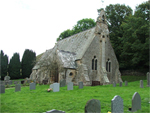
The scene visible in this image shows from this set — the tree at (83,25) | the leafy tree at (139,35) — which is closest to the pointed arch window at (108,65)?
the leafy tree at (139,35)

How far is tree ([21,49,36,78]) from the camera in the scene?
45.6 m

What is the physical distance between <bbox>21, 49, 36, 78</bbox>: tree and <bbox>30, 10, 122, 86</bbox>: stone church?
18034 millimetres

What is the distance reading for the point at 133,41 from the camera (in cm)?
3095

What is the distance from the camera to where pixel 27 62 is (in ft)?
153

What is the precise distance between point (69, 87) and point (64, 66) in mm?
7057

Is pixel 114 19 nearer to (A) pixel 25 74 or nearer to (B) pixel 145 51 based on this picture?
(B) pixel 145 51

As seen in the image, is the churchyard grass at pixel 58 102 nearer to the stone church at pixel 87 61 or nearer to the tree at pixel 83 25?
the stone church at pixel 87 61

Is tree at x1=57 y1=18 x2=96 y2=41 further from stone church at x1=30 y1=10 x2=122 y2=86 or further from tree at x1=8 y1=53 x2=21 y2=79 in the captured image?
tree at x1=8 y1=53 x2=21 y2=79

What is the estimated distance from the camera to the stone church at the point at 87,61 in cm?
2228

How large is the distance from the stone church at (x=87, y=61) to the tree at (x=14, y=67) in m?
17.8

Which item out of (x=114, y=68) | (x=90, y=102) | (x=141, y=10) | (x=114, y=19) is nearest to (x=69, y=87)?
(x=90, y=102)

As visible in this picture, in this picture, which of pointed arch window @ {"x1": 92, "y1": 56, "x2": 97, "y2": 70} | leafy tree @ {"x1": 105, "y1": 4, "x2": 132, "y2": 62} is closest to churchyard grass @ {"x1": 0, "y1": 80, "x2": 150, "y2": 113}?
pointed arch window @ {"x1": 92, "y1": 56, "x2": 97, "y2": 70}

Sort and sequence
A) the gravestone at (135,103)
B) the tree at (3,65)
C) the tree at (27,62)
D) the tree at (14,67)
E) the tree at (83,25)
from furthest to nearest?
the tree at (83,25)
the tree at (27,62)
the tree at (14,67)
the tree at (3,65)
the gravestone at (135,103)

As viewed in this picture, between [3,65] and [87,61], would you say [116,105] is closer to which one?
[87,61]
